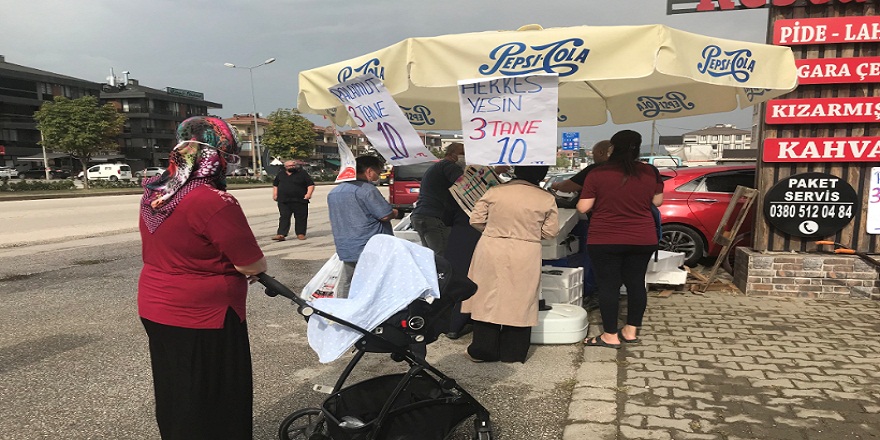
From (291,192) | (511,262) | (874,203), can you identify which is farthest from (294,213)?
(874,203)

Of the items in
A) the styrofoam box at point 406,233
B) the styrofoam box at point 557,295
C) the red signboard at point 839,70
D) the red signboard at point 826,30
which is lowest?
the styrofoam box at point 557,295

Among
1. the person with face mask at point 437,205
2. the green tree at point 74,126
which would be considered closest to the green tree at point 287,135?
the green tree at point 74,126

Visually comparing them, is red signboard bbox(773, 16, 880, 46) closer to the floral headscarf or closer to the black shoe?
the black shoe

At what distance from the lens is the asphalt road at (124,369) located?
3307 mm

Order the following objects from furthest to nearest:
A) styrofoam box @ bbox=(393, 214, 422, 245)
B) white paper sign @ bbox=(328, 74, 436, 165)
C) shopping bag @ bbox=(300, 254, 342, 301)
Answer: styrofoam box @ bbox=(393, 214, 422, 245), white paper sign @ bbox=(328, 74, 436, 165), shopping bag @ bbox=(300, 254, 342, 301)

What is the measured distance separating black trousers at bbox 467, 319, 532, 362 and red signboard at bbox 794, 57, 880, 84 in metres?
4.06

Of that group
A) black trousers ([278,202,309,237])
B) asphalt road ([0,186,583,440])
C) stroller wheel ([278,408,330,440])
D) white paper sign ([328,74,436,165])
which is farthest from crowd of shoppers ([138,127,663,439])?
black trousers ([278,202,309,237])

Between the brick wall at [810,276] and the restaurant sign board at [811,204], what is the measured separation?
29 centimetres

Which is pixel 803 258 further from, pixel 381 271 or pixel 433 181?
pixel 381 271

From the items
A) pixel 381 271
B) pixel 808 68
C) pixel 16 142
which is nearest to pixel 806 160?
pixel 808 68

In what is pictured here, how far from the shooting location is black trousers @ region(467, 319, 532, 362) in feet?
13.5

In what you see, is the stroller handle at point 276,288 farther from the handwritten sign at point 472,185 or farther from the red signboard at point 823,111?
the red signboard at point 823,111

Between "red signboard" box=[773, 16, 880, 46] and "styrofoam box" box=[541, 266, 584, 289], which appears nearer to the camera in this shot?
"styrofoam box" box=[541, 266, 584, 289]

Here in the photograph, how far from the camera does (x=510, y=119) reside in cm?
372
